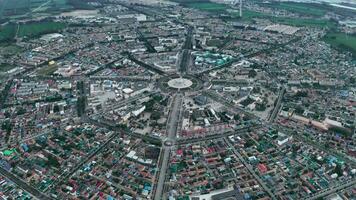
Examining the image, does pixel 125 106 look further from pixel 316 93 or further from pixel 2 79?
pixel 316 93

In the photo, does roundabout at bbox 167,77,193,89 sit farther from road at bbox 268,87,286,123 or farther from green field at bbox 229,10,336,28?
green field at bbox 229,10,336,28

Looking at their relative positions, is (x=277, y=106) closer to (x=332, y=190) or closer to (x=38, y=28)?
(x=332, y=190)

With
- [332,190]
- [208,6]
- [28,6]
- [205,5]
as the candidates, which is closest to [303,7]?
[208,6]

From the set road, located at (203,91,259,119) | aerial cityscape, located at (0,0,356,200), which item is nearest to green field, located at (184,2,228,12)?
aerial cityscape, located at (0,0,356,200)

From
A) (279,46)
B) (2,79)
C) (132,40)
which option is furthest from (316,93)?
(2,79)

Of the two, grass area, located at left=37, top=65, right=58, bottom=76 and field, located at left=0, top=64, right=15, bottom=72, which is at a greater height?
field, located at left=0, top=64, right=15, bottom=72

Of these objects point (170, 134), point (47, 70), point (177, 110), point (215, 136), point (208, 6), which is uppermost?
point (208, 6)
